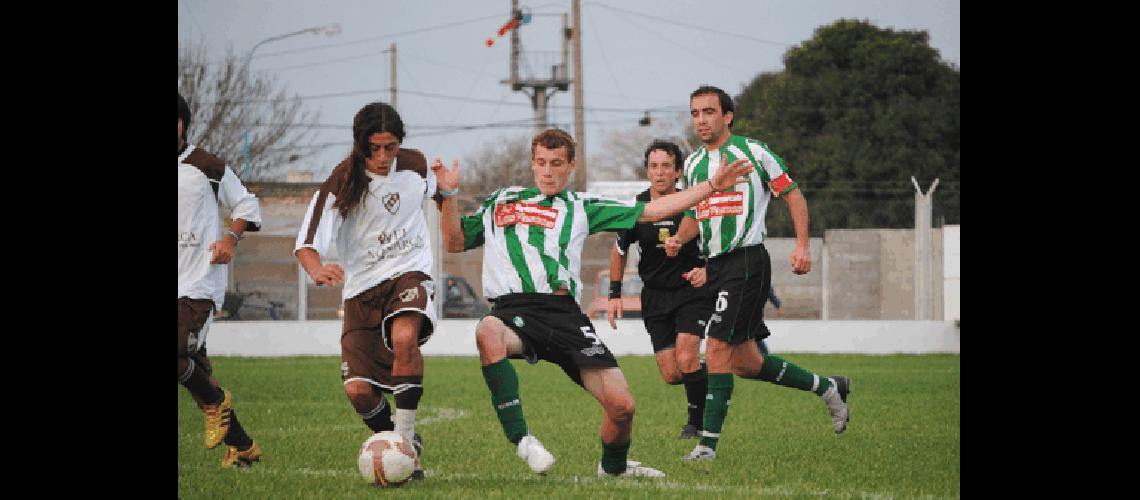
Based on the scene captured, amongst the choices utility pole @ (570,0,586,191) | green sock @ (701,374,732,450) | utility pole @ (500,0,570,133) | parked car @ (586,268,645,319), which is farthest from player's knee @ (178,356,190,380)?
utility pole @ (500,0,570,133)

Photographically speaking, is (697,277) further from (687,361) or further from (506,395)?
(506,395)

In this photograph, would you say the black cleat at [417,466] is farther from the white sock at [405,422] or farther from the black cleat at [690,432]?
the black cleat at [690,432]

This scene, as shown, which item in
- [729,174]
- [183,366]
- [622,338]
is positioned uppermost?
[729,174]

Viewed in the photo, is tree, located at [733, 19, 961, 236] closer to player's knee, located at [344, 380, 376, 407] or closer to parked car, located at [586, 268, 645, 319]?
parked car, located at [586, 268, 645, 319]

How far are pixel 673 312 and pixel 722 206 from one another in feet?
4.10

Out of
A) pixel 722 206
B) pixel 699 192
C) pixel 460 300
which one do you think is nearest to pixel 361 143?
pixel 699 192

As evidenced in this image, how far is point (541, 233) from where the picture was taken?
6.94m

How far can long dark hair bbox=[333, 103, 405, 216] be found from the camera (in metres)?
6.88

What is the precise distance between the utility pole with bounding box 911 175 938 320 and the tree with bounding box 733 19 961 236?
12.0 ft

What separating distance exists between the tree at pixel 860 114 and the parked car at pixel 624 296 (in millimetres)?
2815

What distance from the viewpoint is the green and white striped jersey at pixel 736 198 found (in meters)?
8.43
